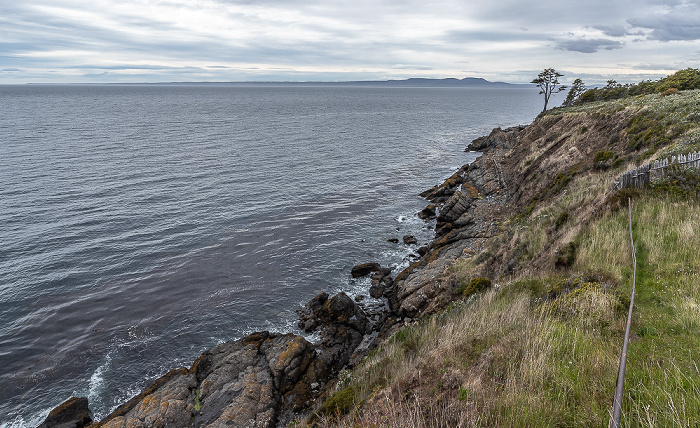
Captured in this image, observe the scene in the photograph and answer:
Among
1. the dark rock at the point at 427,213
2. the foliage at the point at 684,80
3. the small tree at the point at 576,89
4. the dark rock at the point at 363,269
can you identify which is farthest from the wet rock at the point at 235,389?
the small tree at the point at 576,89

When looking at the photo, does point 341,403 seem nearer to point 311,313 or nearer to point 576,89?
point 311,313

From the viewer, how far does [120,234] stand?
104 ft

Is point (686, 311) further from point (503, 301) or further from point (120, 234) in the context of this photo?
point (120, 234)

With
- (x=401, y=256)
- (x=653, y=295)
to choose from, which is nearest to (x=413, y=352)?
(x=653, y=295)

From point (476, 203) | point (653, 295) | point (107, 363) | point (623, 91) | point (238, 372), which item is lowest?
point (107, 363)

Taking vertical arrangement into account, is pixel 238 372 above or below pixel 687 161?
below

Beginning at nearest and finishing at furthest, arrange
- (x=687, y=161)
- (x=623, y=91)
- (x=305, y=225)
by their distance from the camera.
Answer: (x=687, y=161) < (x=305, y=225) < (x=623, y=91)

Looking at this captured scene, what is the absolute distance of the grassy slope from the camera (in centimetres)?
534

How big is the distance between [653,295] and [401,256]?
21.1 meters

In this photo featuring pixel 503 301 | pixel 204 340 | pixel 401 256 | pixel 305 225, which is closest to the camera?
pixel 503 301

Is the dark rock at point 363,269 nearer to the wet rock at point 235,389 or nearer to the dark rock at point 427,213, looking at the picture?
the wet rock at point 235,389

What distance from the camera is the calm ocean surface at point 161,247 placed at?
62.2 feet

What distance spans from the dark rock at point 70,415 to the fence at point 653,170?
25.0 metres

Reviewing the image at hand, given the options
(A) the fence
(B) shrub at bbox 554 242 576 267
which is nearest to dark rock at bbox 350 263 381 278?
→ (B) shrub at bbox 554 242 576 267
